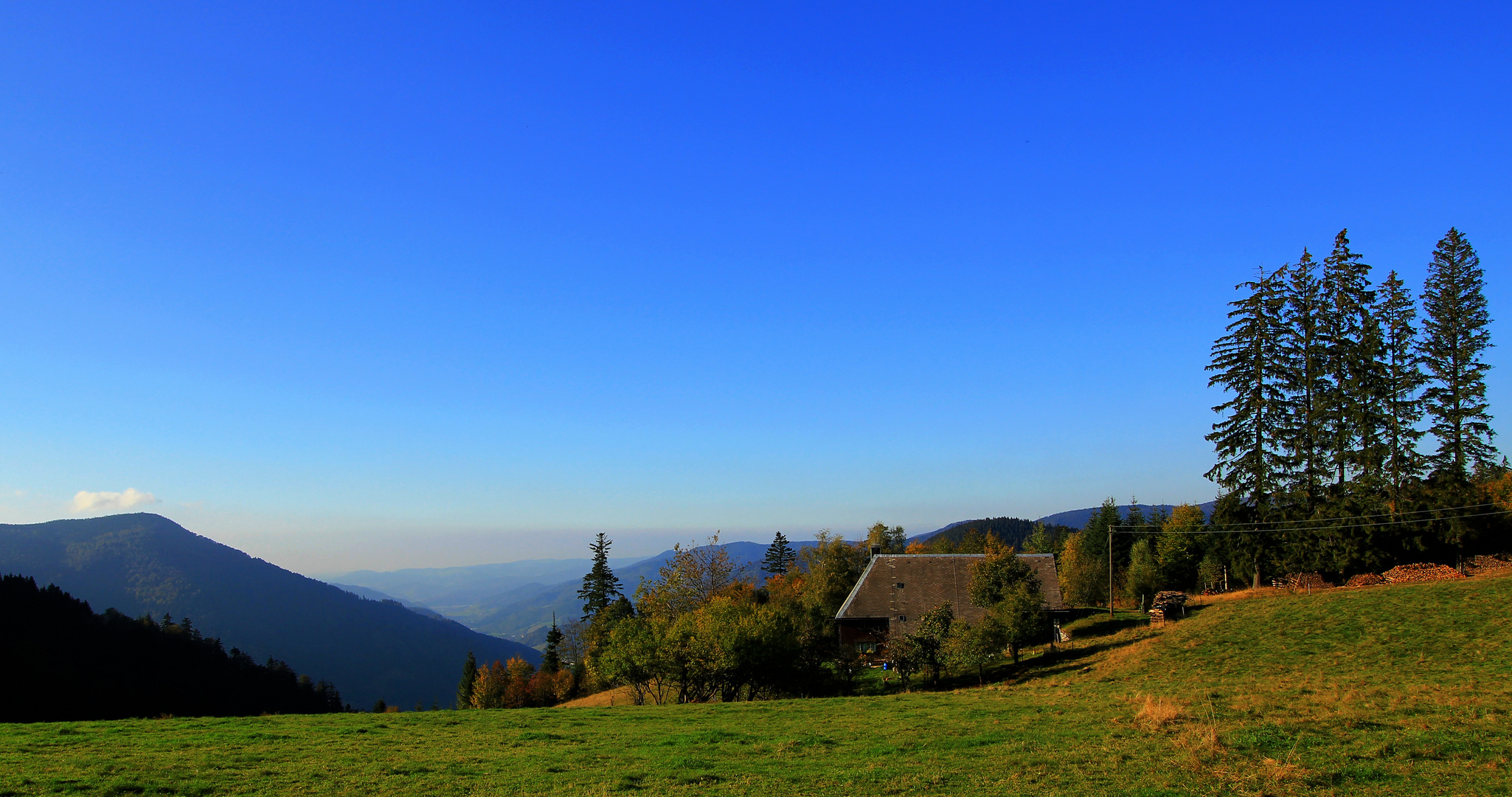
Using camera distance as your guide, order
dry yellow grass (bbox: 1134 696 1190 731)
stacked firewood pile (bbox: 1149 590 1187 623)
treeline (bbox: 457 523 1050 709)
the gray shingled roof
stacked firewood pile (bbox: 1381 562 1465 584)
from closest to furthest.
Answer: dry yellow grass (bbox: 1134 696 1190 731) < treeline (bbox: 457 523 1050 709) < stacked firewood pile (bbox: 1381 562 1465 584) < stacked firewood pile (bbox: 1149 590 1187 623) < the gray shingled roof

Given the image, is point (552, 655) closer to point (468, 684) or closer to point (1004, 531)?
point (468, 684)

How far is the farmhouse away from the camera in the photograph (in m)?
45.8

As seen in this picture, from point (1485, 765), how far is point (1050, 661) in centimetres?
2478

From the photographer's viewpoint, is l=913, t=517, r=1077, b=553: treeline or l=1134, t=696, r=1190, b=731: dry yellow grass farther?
l=913, t=517, r=1077, b=553: treeline

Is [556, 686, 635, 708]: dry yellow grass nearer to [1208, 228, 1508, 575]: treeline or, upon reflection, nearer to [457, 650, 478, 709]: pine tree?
[1208, 228, 1508, 575]: treeline

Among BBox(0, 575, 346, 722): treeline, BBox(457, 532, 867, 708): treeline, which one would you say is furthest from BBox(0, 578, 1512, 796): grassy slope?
BBox(0, 575, 346, 722): treeline

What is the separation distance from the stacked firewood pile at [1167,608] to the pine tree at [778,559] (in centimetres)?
6030


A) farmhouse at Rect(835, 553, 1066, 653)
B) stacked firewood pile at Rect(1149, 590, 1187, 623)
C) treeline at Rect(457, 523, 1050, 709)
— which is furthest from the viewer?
farmhouse at Rect(835, 553, 1066, 653)

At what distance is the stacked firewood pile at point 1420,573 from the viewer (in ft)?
120

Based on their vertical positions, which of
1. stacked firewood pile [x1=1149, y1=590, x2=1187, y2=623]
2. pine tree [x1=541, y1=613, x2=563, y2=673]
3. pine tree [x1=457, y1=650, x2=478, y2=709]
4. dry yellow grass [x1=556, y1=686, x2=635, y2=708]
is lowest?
pine tree [x1=457, y1=650, x2=478, y2=709]

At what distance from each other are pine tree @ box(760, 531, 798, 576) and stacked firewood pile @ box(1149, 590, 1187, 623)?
6030 centimetres

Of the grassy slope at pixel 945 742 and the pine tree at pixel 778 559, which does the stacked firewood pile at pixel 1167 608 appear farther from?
the pine tree at pixel 778 559

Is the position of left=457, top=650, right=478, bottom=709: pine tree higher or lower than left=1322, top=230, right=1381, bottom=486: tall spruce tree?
lower

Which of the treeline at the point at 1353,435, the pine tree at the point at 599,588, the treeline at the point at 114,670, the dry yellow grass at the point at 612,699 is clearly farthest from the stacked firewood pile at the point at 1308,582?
the treeline at the point at 114,670
